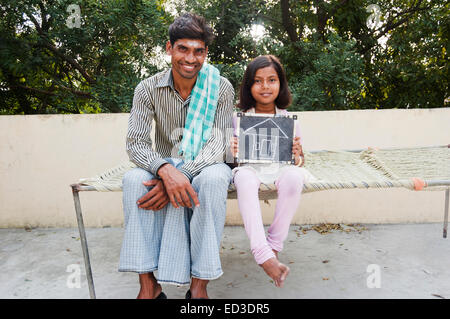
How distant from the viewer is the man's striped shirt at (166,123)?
6.13ft

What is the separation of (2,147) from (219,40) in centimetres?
242

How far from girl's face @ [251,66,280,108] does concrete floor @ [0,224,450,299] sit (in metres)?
1.09

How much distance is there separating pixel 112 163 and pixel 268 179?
5.76 feet

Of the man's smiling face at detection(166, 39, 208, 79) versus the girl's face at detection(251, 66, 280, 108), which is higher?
the man's smiling face at detection(166, 39, 208, 79)

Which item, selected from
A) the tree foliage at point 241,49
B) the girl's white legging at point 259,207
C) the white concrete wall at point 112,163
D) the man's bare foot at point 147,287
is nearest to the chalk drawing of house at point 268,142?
the girl's white legging at point 259,207

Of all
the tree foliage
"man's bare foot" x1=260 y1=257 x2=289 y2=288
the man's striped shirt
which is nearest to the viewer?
"man's bare foot" x1=260 y1=257 x2=289 y2=288

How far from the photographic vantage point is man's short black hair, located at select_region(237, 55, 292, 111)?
222cm

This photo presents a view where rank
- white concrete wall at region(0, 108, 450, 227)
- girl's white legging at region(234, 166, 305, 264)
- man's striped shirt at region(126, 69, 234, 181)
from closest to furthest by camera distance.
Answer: girl's white legging at region(234, 166, 305, 264) < man's striped shirt at region(126, 69, 234, 181) < white concrete wall at region(0, 108, 450, 227)

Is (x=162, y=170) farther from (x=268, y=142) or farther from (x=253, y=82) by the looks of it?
(x=253, y=82)

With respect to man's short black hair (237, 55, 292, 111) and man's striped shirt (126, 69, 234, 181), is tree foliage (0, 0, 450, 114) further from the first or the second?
man's striped shirt (126, 69, 234, 181)

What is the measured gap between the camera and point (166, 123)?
2.09 m

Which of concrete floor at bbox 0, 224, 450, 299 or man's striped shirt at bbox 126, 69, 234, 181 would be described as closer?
man's striped shirt at bbox 126, 69, 234, 181

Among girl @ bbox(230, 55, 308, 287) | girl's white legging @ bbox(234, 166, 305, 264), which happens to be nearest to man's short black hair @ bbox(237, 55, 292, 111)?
girl @ bbox(230, 55, 308, 287)
